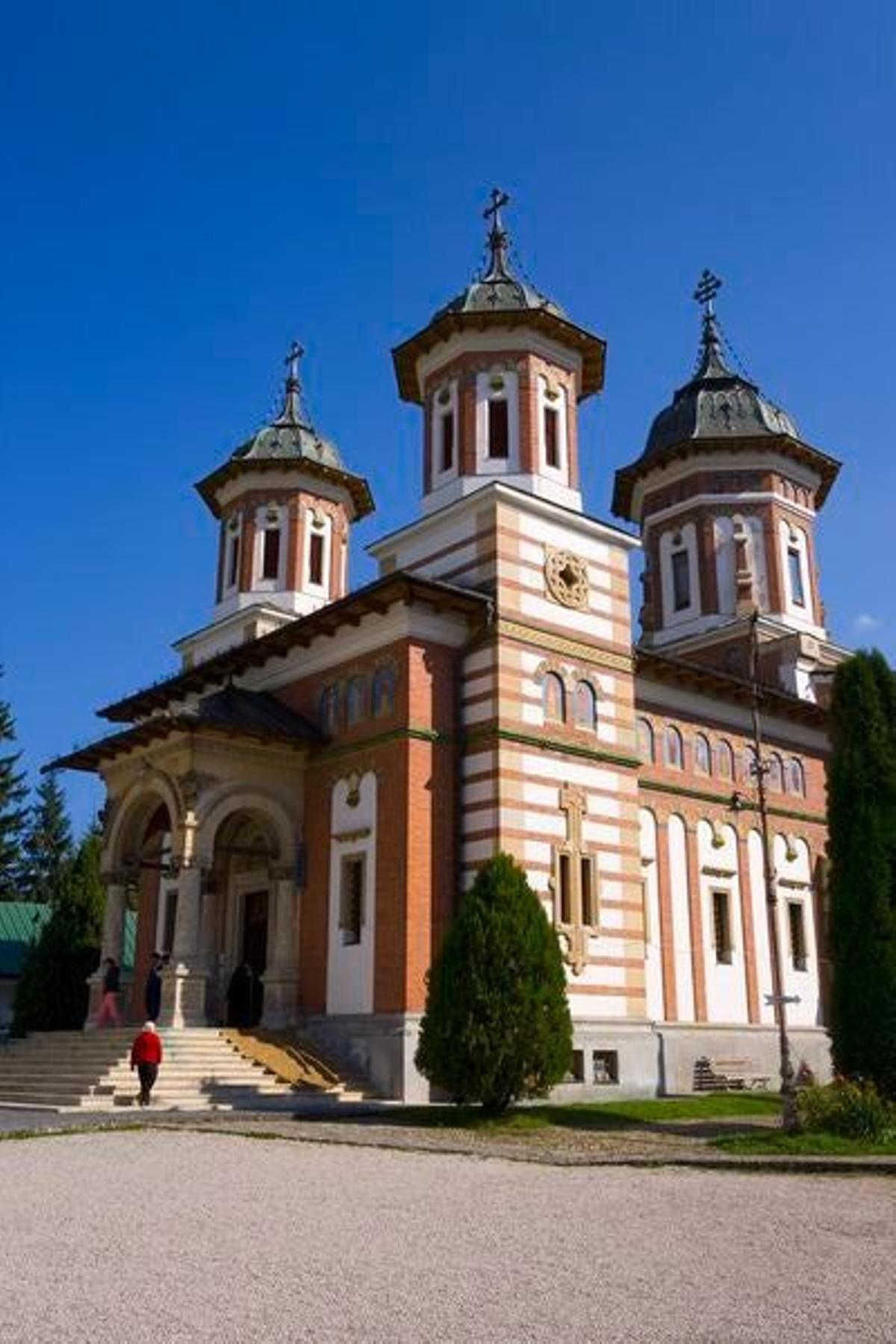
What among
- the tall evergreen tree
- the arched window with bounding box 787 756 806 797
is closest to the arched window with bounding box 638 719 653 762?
the arched window with bounding box 787 756 806 797

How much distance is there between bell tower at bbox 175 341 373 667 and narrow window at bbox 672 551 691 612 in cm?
938

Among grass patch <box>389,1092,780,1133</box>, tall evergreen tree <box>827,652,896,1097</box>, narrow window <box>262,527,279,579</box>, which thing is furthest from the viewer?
narrow window <box>262,527,279,579</box>

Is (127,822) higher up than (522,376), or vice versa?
(522,376)

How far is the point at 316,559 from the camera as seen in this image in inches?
1304

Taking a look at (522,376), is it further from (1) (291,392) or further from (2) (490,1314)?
(2) (490,1314)

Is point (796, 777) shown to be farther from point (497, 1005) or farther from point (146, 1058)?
point (146, 1058)

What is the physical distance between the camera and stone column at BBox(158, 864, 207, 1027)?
2134 centimetres

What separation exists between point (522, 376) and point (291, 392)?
483 inches

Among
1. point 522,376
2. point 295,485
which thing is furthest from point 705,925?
point 295,485

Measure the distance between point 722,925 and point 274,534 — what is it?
51.4ft

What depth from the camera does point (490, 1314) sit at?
6.07m

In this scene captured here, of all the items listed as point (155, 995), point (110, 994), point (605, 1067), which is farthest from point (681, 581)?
point (110, 994)

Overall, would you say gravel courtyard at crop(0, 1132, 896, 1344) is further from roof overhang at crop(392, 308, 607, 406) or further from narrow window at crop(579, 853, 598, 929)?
roof overhang at crop(392, 308, 607, 406)

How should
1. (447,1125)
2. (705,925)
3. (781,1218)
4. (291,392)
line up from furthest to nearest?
1. (291,392)
2. (705,925)
3. (447,1125)
4. (781,1218)
